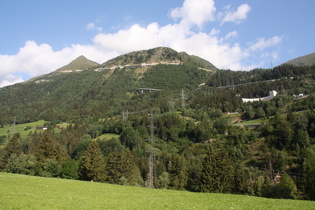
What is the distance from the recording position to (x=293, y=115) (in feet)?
306

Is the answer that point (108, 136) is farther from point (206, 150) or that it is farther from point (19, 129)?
point (19, 129)

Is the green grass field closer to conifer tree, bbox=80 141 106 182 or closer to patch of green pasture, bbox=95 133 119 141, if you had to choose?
conifer tree, bbox=80 141 106 182

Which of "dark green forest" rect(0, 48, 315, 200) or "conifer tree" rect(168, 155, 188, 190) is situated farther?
"conifer tree" rect(168, 155, 188, 190)

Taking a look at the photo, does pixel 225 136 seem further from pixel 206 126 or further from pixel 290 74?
pixel 290 74

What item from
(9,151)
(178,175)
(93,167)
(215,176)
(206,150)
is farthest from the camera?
(206,150)

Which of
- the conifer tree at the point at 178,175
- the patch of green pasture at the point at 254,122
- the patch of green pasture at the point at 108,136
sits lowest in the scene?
the conifer tree at the point at 178,175

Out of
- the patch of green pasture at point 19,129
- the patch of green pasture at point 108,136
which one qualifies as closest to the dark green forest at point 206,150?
the patch of green pasture at point 108,136

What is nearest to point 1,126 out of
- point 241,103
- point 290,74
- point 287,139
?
point 241,103

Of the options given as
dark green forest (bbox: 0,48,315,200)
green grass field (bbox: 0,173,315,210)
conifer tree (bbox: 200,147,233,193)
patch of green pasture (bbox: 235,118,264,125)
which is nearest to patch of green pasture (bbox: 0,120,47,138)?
dark green forest (bbox: 0,48,315,200)

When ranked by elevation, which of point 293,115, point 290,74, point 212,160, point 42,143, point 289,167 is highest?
point 290,74

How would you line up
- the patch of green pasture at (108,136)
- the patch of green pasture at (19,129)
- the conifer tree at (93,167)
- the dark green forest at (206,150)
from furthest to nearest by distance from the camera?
the patch of green pasture at (19,129) < the patch of green pasture at (108,136) < the conifer tree at (93,167) < the dark green forest at (206,150)

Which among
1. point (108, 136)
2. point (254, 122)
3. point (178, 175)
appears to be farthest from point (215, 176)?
point (108, 136)

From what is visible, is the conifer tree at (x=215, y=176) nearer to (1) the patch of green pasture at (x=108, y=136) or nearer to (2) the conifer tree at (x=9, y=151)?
(2) the conifer tree at (x=9, y=151)

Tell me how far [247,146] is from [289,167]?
18.3 meters
